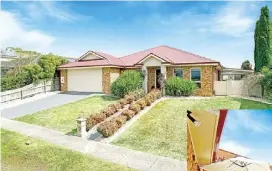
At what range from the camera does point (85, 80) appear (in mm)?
23328

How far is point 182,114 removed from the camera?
12484 mm

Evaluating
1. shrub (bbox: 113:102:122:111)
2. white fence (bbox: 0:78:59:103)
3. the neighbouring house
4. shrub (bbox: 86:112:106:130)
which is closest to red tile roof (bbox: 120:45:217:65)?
the neighbouring house

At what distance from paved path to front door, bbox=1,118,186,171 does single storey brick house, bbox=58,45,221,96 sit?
11.2m

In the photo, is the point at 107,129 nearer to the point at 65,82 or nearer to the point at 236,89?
the point at 236,89

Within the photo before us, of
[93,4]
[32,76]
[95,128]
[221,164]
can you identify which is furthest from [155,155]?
[32,76]

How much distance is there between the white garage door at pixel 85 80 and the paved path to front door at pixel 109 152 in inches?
445

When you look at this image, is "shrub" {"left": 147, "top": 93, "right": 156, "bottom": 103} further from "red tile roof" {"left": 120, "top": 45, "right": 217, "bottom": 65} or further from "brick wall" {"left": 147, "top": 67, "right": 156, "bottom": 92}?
"brick wall" {"left": 147, "top": 67, "right": 156, "bottom": 92}

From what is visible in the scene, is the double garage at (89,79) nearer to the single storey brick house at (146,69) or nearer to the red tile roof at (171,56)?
the single storey brick house at (146,69)

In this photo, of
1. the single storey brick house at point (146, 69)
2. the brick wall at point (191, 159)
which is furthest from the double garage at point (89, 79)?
the brick wall at point (191, 159)

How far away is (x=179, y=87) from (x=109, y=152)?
11.2 metres

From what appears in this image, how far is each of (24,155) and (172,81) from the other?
42.8 feet

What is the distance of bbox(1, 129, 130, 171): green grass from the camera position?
714 cm

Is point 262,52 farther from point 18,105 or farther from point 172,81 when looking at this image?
point 18,105

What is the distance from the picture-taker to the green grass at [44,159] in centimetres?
714
